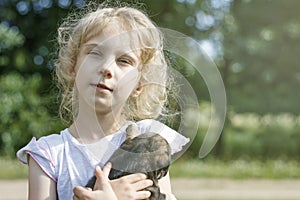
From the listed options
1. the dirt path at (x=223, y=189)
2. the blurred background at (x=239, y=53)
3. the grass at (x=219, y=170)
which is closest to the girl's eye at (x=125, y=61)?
the dirt path at (x=223, y=189)

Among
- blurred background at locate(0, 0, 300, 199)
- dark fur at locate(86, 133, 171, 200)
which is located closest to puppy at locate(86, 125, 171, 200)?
dark fur at locate(86, 133, 171, 200)

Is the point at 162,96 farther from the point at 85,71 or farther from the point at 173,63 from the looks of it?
the point at 85,71

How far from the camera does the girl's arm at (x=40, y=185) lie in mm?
2188

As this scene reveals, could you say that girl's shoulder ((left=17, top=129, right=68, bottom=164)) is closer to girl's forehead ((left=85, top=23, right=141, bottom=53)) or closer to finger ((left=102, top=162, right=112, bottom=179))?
finger ((left=102, top=162, right=112, bottom=179))

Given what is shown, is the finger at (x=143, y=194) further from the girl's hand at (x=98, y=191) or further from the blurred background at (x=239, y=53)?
the blurred background at (x=239, y=53)

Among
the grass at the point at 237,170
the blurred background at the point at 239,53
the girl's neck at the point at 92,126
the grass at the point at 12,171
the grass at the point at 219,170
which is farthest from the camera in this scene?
the blurred background at the point at 239,53

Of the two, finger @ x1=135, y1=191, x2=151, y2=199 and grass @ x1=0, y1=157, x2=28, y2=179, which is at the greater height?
finger @ x1=135, y1=191, x2=151, y2=199

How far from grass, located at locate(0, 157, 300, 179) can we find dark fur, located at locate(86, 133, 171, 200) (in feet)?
31.5

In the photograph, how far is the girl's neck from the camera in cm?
230

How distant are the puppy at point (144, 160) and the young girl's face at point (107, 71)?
7.0 inches

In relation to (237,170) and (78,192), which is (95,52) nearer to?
(78,192)

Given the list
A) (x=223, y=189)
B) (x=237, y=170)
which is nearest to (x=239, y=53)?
(x=237, y=170)

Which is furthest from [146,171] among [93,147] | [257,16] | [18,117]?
[257,16]

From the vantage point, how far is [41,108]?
1599 centimetres
